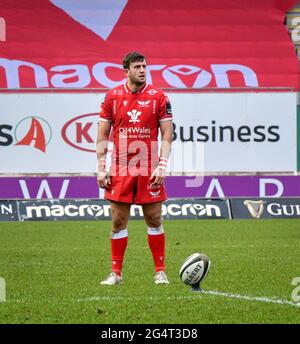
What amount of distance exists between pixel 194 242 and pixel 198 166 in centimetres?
604

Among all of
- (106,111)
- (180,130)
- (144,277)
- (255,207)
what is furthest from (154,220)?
(180,130)

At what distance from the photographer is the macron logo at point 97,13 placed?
2334cm

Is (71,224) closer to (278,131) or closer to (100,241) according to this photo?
(100,241)

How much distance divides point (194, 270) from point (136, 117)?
158 cm

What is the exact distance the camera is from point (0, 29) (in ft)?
73.8

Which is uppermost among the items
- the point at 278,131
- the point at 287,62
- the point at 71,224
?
the point at 287,62

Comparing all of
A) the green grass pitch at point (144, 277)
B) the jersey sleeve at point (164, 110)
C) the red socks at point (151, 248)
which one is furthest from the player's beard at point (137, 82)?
the green grass pitch at point (144, 277)

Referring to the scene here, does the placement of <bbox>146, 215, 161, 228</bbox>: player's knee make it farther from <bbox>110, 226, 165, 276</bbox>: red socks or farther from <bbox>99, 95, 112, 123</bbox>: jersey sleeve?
<bbox>99, 95, 112, 123</bbox>: jersey sleeve

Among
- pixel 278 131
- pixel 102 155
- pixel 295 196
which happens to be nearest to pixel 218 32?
pixel 278 131

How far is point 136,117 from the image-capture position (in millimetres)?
8727

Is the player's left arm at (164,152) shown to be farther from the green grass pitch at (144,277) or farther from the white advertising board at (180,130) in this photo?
the white advertising board at (180,130)

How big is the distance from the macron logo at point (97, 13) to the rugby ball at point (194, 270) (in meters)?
15.5

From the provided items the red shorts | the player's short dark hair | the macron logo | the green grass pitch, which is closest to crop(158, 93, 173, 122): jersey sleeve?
the player's short dark hair

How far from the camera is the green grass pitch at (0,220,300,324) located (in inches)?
273
